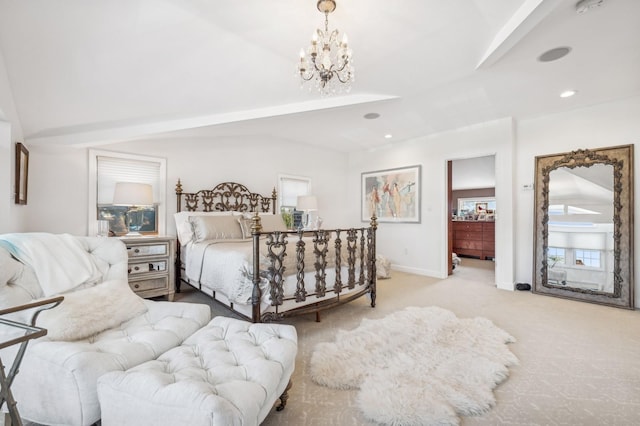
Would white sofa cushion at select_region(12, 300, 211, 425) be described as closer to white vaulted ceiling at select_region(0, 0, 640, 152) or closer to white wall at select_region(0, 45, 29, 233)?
white wall at select_region(0, 45, 29, 233)

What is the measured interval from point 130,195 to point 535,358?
4299 mm

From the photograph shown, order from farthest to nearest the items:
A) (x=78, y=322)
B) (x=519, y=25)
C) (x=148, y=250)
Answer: (x=148, y=250) < (x=519, y=25) < (x=78, y=322)

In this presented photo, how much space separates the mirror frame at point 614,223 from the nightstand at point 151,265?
16.5ft

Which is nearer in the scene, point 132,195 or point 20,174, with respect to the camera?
point 20,174

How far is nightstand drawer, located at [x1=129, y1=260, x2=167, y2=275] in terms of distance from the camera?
3.26 meters

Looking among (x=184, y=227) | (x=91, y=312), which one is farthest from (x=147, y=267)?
(x=91, y=312)

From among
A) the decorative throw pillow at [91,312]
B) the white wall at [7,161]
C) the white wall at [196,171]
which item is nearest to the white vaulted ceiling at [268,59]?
the white wall at [7,161]

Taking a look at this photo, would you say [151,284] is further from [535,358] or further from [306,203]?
[535,358]

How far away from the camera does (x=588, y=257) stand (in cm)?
380

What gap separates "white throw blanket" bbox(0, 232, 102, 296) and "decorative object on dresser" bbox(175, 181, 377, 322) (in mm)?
1037

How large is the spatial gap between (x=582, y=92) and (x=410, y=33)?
2666 mm

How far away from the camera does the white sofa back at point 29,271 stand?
4.91 feet

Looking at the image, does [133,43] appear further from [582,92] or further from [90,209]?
[582,92]

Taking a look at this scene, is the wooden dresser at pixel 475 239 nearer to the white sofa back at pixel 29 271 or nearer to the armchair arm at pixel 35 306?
the white sofa back at pixel 29 271
